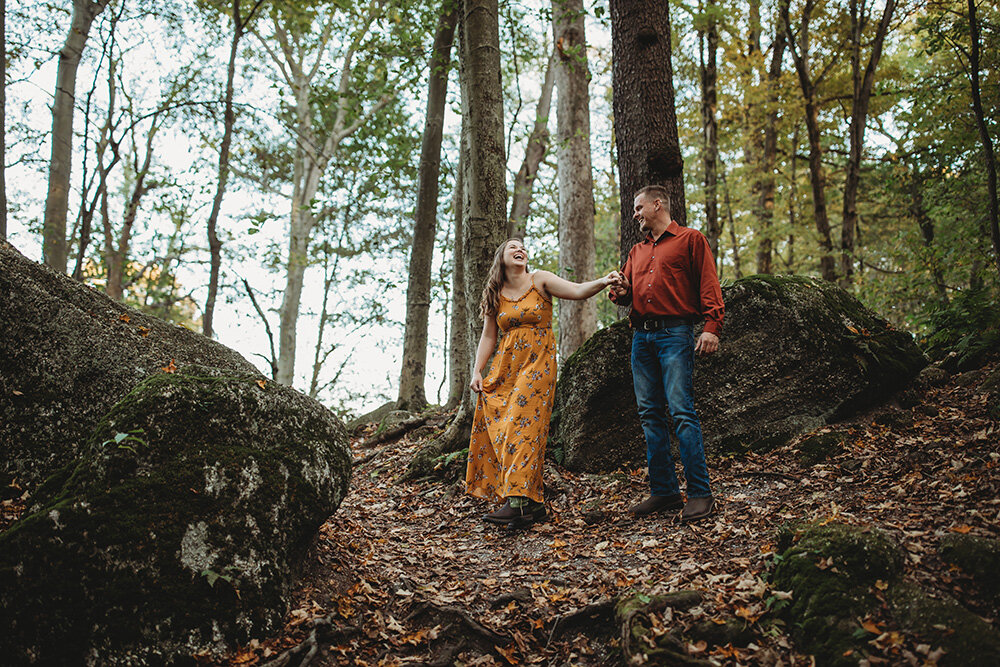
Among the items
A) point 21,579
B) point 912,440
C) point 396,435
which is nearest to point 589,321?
point 396,435

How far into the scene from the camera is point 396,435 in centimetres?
844

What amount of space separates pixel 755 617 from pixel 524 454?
7.42ft

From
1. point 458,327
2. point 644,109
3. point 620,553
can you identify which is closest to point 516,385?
point 620,553

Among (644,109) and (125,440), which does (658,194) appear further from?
(125,440)

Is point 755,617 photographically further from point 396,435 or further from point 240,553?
point 396,435

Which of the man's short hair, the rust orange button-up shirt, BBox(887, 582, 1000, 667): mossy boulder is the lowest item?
BBox(887, 582, 1000, 667): mossy boulder

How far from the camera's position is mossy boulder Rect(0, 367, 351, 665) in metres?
2.52

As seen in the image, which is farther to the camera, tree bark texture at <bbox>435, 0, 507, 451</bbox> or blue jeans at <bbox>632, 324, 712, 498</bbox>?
tree bark texture at <bbox>435, 0, 507, 451</bbox>

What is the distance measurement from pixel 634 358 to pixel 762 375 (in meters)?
1.55

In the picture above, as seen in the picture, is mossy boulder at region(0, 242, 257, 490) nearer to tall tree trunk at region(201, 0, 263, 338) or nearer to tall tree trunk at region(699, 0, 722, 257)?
tall tree trunk at region(201, 0, 263, 338)

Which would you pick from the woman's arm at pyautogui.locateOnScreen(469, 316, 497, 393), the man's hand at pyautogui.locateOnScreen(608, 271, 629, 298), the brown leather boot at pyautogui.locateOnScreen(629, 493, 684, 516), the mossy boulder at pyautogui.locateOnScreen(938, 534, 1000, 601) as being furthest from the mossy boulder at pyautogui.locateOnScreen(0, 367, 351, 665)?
the mossy boulder at pyautogui.locateOnScreen(938, 534, 1000, 601)

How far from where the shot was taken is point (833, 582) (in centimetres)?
275

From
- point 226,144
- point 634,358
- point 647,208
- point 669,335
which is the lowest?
point 634,358

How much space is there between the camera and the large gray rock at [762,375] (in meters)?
5.32
